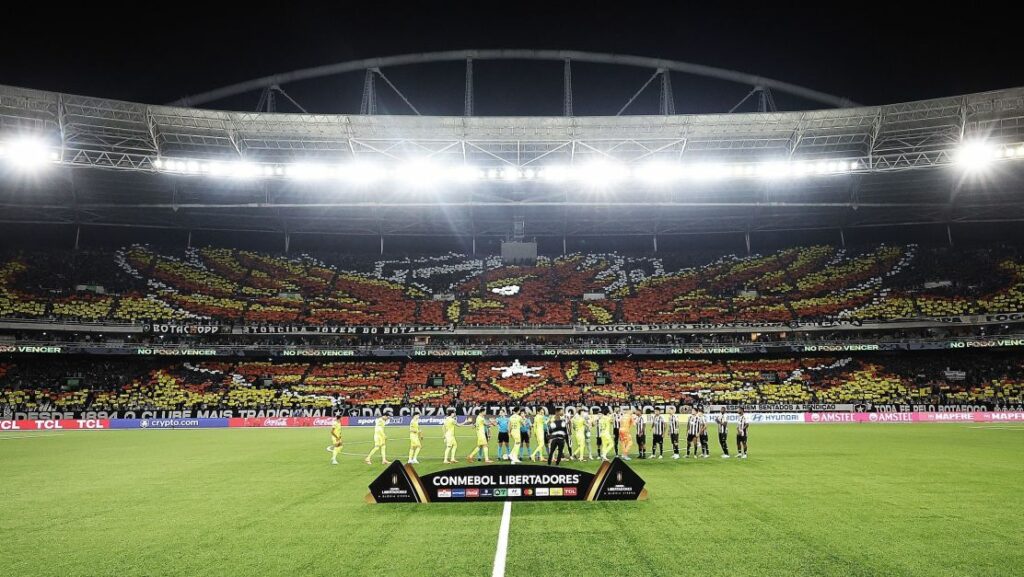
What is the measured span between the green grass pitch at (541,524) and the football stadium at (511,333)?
0.10 m

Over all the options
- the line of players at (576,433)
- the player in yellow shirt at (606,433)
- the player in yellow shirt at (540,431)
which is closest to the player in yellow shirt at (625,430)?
the line of players at (576,433)

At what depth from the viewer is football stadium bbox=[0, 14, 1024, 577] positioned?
9.77 meters

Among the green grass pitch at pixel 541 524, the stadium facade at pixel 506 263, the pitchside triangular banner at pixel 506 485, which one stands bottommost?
the green grass pitch at pixel 541 524

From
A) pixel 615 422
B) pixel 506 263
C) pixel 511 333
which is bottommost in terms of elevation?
pixel 615 422

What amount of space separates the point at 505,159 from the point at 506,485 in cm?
3197

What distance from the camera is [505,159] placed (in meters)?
41.0

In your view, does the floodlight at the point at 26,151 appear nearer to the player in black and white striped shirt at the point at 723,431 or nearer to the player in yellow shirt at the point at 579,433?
the player in yellow shirt at the point at 579,433

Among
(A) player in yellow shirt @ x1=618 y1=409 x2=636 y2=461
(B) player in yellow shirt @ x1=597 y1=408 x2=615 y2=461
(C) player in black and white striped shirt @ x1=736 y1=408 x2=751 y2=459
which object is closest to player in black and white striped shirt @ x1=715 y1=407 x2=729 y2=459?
(C) player in black and white striped shirt @ x1=736 y1=408 x2=751 y2=459

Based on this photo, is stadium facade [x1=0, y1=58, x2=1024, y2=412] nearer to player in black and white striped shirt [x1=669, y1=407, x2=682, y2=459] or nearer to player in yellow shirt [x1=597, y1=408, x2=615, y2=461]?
player in black and white striped shirt [x1=669, y1=407, x2=682, y2=459]

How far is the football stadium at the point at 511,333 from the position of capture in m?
9.77

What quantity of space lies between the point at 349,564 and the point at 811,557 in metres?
5.90

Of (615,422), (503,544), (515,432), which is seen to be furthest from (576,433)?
(503,544)

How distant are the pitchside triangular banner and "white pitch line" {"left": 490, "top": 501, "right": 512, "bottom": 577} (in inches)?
20.1

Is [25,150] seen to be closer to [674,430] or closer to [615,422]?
[615,422]
